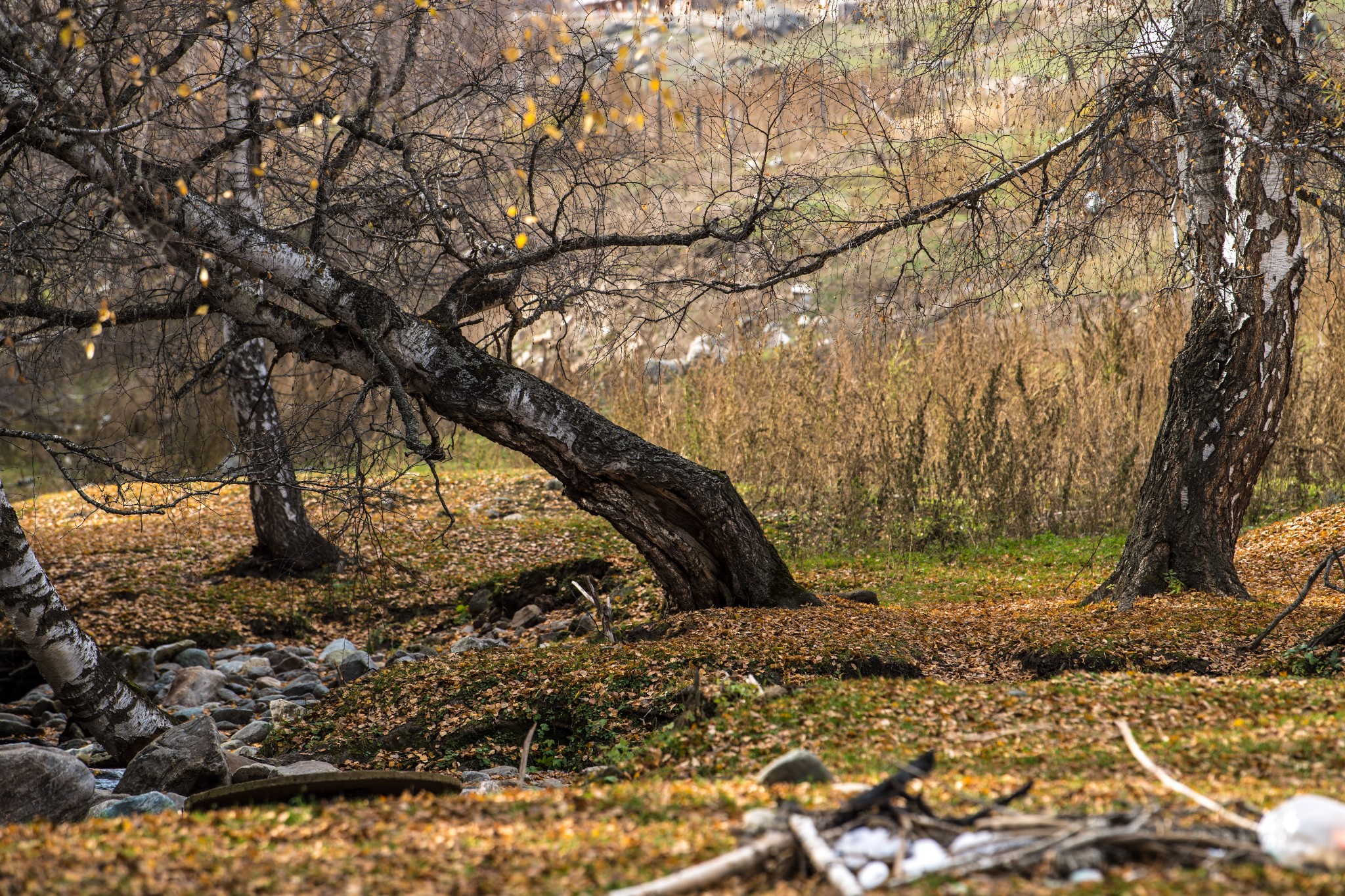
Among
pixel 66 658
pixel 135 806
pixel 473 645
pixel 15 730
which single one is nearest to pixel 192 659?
pixel 15 730

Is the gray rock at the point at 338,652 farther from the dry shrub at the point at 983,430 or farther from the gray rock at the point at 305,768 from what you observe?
the dry shrub at the point at 983,430

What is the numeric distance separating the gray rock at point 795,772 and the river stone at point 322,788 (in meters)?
1.26

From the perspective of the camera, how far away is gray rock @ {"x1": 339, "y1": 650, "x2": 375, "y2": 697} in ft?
21.5

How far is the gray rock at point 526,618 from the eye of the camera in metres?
7.65

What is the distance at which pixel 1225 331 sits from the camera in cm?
601

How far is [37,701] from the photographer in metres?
6.40

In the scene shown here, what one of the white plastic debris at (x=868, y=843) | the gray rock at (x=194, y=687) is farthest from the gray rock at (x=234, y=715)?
the white plastic debris at (x=868, y=843)

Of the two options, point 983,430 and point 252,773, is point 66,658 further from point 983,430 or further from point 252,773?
point 983,430

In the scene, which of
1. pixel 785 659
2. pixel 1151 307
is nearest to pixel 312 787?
pixel 785 659

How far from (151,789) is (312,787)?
1069 mm

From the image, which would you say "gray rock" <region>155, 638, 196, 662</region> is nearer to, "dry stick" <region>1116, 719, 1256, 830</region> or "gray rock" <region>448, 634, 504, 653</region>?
"gray rock" <region>448, 634, 504, 653</region>

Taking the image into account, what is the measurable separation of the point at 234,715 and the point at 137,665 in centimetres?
130

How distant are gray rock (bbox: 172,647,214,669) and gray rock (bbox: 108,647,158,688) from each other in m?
0.30

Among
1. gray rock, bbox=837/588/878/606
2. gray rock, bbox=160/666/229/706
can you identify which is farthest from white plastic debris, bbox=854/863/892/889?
gray rock, bbox=160/666/229/706
